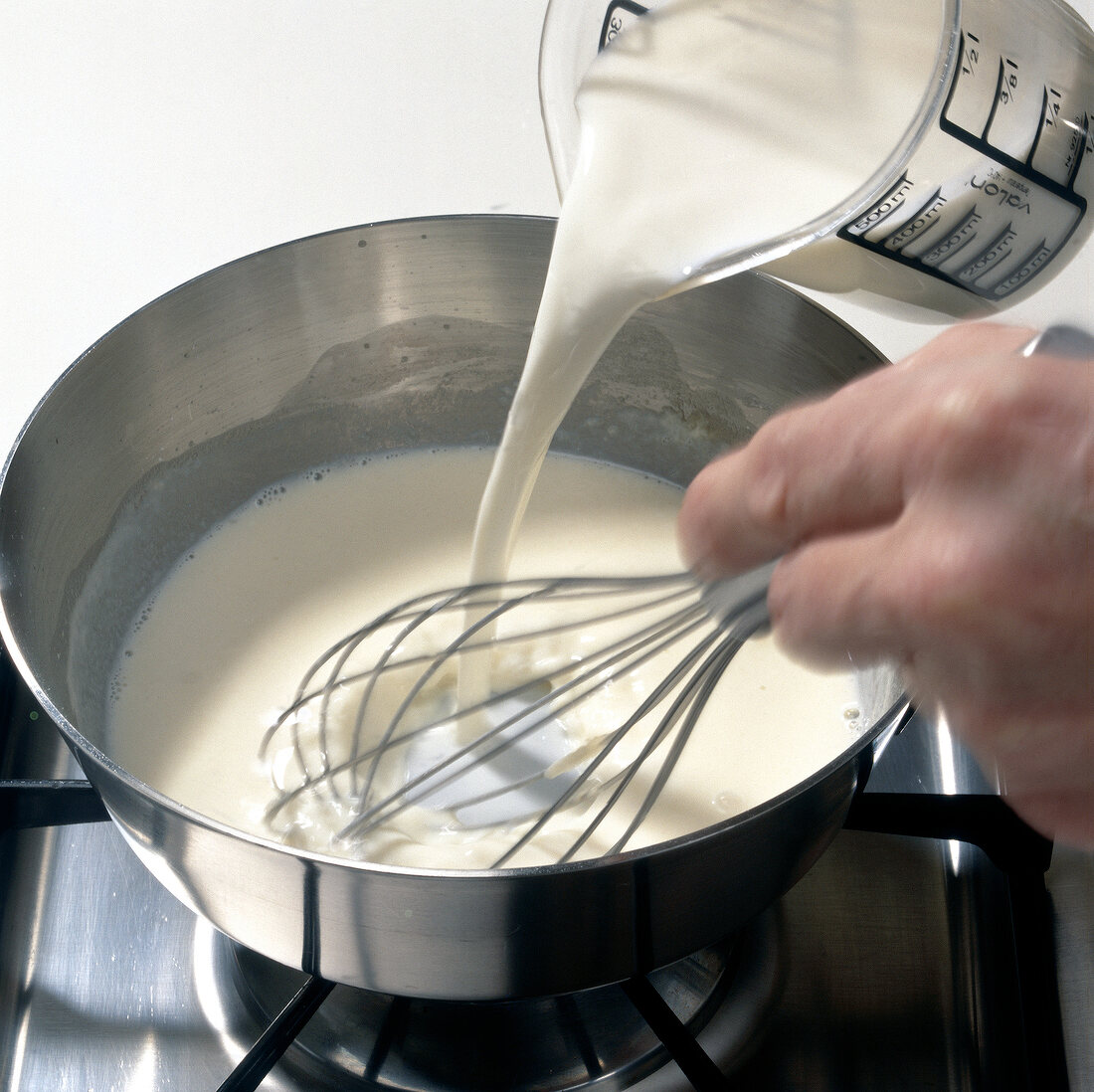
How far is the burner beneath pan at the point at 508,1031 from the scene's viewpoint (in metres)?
0.63

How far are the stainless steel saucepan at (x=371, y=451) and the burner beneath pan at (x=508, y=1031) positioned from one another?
115mm

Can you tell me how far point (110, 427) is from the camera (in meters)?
0.79

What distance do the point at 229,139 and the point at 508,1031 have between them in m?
0.80

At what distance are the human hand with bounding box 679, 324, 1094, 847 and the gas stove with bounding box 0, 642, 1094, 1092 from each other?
0.27 metres

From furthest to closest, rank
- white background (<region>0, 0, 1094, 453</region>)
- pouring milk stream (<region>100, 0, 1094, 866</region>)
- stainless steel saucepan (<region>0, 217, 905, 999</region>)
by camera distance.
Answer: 1. white background (<region>0, 0, 1094, 453</region>)
2. pouring milk stream (<region>100, 0, 1094, 866</region>)
3. stainless steel saucepan (<region>0, 217, 905, 999</region>)

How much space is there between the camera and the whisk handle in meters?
0.49

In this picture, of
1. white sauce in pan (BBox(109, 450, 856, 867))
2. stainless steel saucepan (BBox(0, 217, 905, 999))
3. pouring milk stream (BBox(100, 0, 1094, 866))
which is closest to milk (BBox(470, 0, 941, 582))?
pouring milk stream (BBox(100, 0, 1094, 866))

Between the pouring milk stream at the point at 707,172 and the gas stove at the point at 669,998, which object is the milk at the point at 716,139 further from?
the gas stove at the point at 669,998

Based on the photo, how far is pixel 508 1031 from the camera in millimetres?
641

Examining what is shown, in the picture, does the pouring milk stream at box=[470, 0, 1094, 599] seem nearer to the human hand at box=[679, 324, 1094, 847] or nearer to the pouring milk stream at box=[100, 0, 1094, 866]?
the pouring milk stream at box=[100, 0, 1094, 866]

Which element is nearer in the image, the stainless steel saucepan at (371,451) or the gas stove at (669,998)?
the stainless steel saucepan at (371,451)

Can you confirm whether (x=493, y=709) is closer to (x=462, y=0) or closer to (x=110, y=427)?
(x=110, y=427)

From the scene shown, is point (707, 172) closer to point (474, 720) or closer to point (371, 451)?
point (474, 720)

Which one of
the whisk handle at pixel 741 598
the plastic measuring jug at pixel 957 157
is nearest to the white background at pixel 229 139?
the plastic measuring jug at pixel 957 157
